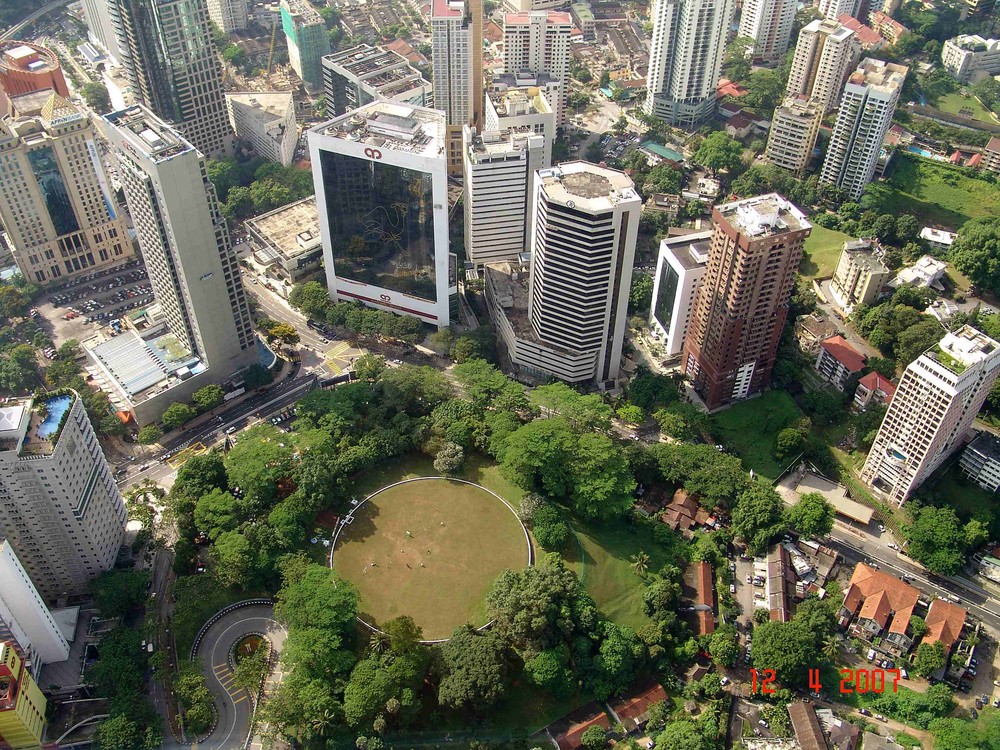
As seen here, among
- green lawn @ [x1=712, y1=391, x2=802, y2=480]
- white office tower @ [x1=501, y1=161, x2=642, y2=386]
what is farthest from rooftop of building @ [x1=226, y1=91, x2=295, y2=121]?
green lawn @ [x1=712, y1=391, x2=802, y2=480]

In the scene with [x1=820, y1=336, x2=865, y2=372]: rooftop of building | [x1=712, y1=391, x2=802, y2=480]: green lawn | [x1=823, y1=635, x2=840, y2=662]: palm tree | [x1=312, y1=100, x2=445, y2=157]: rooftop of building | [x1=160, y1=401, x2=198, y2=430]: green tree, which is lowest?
[x1=823, y1=635, x2=840, y2=662]: palm tree

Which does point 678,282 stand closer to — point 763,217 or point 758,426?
point 763,217

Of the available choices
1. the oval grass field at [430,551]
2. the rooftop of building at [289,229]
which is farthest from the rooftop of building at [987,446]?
the rooftop of building at [289,229]

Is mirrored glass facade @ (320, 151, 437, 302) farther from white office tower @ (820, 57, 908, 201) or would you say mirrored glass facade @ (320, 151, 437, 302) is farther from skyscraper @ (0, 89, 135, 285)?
white office tower @ (820, 57, 908, 201)

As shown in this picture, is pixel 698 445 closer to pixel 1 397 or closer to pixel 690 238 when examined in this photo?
pixel 690 238

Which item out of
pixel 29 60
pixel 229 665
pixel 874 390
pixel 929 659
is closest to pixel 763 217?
pixel 874 390

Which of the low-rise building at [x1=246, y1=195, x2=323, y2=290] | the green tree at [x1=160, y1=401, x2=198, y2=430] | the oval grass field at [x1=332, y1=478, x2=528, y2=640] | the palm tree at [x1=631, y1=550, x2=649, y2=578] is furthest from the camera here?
the low-rise building at [x1=246, y1=195, x2=323, y2=290]
